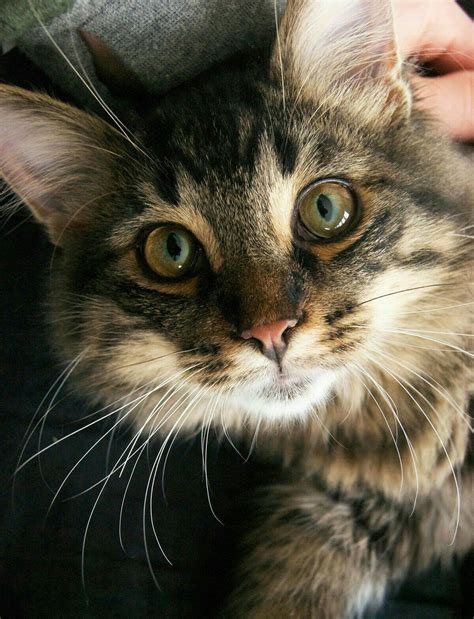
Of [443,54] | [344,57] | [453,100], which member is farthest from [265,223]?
[443,54]

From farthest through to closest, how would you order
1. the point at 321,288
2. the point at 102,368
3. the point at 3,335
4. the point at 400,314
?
the point at 3,335 → the point at 102,368 → the point at 400,314 → the point at 321,288

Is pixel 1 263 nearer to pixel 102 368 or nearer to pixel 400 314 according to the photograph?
pixel 102 368

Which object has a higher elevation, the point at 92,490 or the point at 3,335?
the point at 3,335

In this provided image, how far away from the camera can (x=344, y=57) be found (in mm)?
943

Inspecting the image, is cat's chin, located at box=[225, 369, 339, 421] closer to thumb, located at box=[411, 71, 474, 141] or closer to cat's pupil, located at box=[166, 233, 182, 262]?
cat's pupil, located at box=[166, 233, 182, 262]

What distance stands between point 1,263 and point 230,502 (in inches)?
27.4

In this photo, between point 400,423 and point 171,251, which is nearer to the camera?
point 171,251

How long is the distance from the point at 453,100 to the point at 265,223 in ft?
1.72

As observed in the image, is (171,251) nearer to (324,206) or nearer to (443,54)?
(324,206)

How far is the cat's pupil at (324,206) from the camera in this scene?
828mm

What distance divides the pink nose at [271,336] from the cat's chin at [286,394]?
0.06m

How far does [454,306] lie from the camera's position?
93cm

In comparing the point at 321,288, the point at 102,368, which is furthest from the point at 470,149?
the point at 102,368

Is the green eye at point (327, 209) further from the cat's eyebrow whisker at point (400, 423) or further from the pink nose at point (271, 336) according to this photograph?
the cat's eyebrow whisker at point (400, 423)
